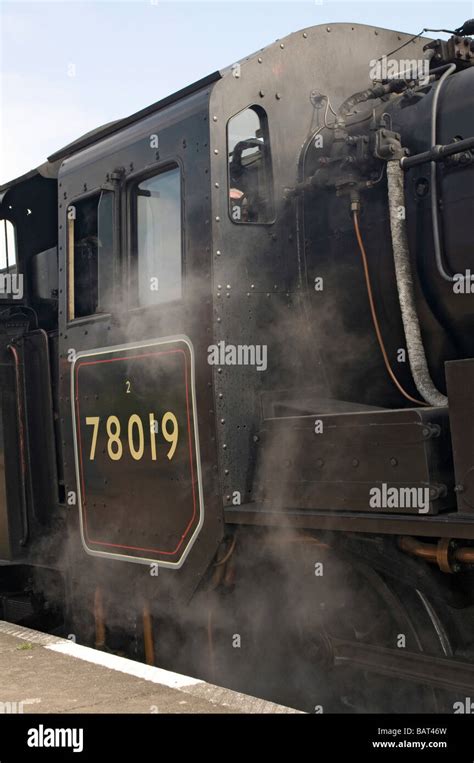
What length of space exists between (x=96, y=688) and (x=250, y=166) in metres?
2.46

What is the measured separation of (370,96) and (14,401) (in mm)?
3219

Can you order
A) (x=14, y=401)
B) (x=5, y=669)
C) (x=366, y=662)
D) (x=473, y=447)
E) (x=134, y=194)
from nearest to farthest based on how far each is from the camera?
(x=473, y=447), (x=366, y=662), (x=5, y=669), (x=134, y=194), (x=14, y=401)

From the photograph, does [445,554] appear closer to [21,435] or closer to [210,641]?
[210,641]

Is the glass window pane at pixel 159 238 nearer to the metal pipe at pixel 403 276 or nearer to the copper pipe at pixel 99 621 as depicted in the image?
the metal pipe at pixel 403 276

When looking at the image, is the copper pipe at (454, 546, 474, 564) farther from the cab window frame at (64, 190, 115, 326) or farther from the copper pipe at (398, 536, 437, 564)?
the cab window frame at (64, 190, 115, 326)

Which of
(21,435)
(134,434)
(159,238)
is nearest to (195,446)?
(134,434)

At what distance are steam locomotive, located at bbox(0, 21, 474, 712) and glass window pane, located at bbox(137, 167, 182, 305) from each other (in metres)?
0.02

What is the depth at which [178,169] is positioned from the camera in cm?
430

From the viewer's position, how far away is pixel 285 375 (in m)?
4.16

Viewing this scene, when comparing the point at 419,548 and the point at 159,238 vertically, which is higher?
the point at 159,238

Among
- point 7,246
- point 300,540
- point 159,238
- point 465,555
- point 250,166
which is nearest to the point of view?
point 465,555

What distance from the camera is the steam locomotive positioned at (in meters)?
3.49

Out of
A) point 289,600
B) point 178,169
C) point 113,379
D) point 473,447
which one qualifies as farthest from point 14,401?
point 473,447
